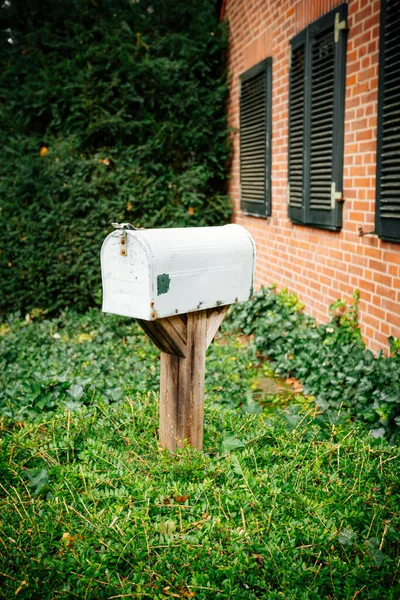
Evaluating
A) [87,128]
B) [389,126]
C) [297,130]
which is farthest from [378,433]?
[87,128]

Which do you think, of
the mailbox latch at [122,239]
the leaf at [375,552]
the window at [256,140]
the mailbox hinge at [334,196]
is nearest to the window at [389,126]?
the mailbox hinge at [334,196]

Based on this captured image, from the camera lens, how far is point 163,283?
99.7 inches

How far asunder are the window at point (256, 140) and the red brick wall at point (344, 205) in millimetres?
110

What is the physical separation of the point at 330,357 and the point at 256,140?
3.37 metres

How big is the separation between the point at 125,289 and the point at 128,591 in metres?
1.21

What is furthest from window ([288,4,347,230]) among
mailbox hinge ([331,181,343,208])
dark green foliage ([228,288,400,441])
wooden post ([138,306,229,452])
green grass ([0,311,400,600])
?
wooden post ([138,306,229,452])

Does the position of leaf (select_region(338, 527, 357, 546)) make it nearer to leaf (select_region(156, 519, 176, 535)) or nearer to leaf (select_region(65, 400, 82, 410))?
leaf (select_region(156, 519, 176, 535))

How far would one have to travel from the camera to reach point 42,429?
3.30 meters

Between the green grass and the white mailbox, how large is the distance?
2.48 ft

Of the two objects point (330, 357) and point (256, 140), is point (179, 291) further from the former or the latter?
point (256, 140)

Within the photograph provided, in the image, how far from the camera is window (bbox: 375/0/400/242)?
3.70m

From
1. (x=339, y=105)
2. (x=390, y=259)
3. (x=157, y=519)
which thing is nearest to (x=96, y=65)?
(x=339, y=105)

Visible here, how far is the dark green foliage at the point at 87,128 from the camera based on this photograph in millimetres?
7047

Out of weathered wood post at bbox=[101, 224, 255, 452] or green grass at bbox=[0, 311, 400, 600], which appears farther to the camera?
weathered wood post at bbox=[101, 224, 255, 452]
